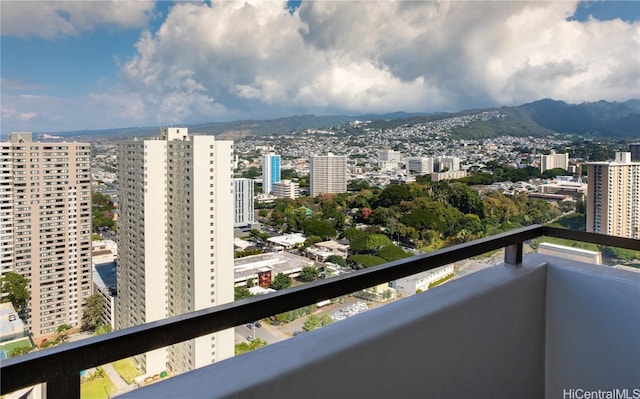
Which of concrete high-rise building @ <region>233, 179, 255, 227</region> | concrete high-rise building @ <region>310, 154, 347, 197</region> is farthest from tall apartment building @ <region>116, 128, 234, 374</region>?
concrete high-rise building @ <region>310, 154, 347, 197</region>

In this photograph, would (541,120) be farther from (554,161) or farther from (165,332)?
(165,332)

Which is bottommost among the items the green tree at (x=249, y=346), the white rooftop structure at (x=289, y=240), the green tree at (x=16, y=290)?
the green tree at (x=249, y=346)

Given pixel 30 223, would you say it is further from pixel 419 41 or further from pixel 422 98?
pixel 419 41

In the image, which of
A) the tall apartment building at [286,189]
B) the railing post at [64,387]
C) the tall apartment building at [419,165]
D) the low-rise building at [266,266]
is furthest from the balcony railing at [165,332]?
the tall apartment building at [419,165]

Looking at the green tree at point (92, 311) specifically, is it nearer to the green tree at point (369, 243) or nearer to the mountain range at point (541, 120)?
the green tree at point (369, 243)

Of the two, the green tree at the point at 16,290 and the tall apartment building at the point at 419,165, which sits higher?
the tall apartment building at the point at 419,165

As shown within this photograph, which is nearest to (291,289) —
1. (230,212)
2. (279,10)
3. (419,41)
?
(230,212)
